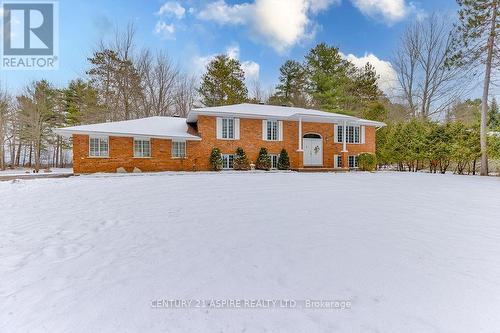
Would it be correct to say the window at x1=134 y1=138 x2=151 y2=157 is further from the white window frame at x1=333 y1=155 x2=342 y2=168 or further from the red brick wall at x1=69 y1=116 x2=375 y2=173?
the white window frame at x1=333 y1=155 x2=342 y2=168

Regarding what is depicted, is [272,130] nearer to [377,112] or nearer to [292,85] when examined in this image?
[377,112]

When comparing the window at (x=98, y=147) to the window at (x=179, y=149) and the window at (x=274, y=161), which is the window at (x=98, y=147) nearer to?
the window at (x=179, y=149)

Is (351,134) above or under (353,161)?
above

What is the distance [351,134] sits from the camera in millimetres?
20516

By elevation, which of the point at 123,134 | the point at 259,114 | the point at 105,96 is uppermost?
the point at 105,96

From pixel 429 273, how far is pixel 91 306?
375 cm

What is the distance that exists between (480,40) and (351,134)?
918 centimetres

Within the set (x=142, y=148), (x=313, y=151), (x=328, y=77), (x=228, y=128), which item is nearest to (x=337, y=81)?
(x=328, y=77)

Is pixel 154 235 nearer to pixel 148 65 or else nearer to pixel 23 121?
pixel 148 65

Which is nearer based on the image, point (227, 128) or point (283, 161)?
point (227, 128)

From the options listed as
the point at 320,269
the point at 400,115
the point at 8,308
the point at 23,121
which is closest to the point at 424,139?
the point at 400,115

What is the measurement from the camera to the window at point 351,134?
20.3 meters

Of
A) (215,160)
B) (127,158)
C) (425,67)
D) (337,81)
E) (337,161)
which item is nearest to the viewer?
(127,158)

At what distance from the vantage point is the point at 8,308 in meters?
2.41
